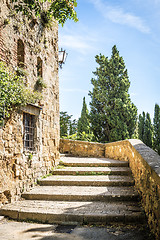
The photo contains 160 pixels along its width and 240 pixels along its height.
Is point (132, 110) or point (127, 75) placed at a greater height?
point (127, 75)

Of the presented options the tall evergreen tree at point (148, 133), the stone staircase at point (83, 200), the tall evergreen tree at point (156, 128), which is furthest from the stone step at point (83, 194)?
the tall evergreen tree at point (148, 133)

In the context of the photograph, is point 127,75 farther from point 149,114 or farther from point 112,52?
point 149,114

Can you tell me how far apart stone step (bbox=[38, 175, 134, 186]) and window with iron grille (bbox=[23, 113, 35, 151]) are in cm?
102

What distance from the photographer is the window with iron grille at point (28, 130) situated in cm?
528

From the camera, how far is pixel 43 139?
6059 mm

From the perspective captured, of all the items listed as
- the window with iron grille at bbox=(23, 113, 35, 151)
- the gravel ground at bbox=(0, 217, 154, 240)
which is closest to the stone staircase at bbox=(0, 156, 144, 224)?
the gravel ground at bbox=(0, 217, 154, 240)

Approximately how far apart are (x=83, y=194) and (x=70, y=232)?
119 centimetres

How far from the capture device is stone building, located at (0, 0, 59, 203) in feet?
14.4

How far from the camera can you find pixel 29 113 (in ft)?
17.6

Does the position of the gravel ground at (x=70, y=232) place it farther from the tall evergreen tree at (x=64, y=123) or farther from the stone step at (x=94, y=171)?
the tall evergreen tree at (x=64, y=123)

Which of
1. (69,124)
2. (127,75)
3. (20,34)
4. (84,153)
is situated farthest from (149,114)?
(20,34)

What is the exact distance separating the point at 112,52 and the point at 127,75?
245cm

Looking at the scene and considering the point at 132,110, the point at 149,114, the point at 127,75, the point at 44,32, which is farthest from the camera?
the point at 149,114

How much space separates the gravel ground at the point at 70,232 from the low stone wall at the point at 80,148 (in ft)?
18.8
